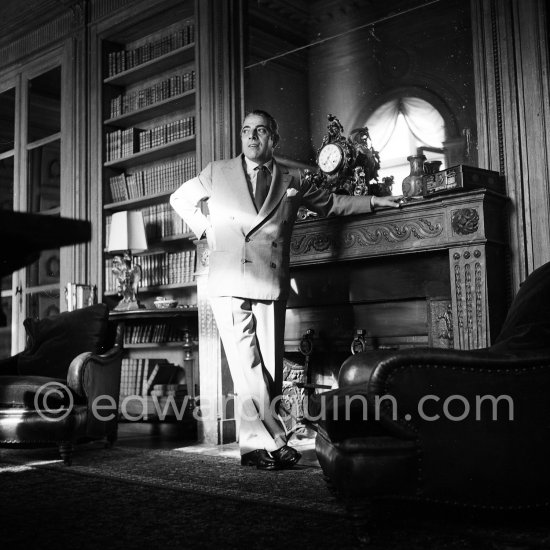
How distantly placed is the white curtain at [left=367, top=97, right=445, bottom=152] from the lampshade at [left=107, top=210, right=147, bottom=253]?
1763 mm

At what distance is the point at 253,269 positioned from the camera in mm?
3299

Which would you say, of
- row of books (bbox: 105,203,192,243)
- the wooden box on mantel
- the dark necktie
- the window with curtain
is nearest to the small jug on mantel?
the window with curtain

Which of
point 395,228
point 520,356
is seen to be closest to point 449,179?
point 395,228

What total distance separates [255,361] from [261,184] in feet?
2.80

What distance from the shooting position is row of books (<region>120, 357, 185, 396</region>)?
5.08 meters

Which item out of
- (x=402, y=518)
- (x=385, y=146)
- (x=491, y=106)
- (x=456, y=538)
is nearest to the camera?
(x=456, y=538)

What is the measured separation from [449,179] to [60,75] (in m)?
4.05

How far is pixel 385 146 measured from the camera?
4543 mm

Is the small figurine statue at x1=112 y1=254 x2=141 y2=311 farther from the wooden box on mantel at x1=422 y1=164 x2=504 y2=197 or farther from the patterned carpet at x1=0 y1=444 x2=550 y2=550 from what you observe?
the wooden box on mantel at x1=422 y1=164 x2=504 y2=197

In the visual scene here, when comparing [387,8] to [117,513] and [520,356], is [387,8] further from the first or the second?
[117,513]

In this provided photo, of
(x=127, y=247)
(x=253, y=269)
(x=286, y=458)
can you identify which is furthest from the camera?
(x=127, y=247)

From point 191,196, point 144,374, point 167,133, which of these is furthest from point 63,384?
point 167,133

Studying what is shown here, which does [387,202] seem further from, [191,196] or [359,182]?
[191,196]

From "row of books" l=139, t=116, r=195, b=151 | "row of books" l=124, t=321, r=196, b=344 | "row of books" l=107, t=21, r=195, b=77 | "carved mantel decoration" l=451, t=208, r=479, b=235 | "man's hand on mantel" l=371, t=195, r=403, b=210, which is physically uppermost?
"row of books" l=107, t=21, r=195, b=77
